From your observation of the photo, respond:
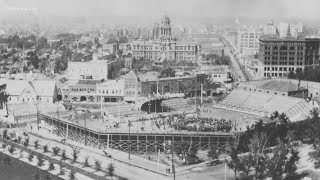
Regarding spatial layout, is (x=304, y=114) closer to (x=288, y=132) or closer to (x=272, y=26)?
(x=288, y=132)

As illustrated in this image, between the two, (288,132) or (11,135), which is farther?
(11,135)

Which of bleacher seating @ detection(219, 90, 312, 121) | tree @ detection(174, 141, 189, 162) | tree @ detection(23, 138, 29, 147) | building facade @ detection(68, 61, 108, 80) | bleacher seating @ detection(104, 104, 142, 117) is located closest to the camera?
tree @ detection(174, 141, 189, 162)

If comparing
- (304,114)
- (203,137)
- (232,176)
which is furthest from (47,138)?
(304,114)

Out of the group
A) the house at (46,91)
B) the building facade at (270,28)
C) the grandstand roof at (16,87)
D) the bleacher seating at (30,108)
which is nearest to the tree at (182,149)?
→ the bleacher seating at (30,108)

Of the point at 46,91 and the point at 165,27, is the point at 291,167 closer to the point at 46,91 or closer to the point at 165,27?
the point at 46,91

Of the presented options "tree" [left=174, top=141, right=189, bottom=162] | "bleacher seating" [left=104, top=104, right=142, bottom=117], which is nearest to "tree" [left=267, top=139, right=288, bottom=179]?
"tree" [left=174, top=141, right=189, bottom=162]

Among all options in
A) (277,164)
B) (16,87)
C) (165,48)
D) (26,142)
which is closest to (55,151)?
(26,142)

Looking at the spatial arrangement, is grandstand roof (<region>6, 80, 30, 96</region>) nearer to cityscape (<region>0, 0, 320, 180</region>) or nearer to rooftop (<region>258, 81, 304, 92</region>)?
cityscape (<region>0, 0, 320, 180</region>)

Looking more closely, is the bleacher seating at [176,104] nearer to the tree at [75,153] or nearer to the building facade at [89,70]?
the tree at [75,153]
